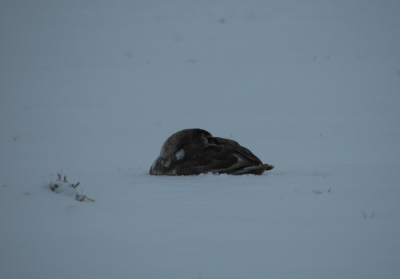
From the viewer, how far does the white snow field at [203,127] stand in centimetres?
340

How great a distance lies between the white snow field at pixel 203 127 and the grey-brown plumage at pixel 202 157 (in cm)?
30

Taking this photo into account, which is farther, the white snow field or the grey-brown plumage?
the grey-brown plumage

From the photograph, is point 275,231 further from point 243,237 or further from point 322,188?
point 322,188

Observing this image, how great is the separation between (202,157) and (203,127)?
519 centimetres

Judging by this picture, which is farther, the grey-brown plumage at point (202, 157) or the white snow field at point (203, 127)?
the grey-brown plumage at point (202, 157)

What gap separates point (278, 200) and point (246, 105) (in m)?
9.10

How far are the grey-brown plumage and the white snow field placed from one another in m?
0.30

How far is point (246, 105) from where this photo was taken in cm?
1359

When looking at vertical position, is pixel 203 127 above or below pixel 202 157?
above

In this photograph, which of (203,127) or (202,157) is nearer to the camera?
(202,157)

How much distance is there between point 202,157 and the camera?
6254 mm

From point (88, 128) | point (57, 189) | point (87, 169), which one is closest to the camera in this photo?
point (57, 189)

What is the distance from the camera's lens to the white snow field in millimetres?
3398

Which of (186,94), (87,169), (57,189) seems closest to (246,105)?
(186,94)
